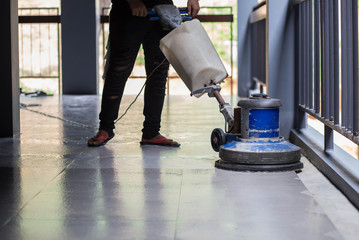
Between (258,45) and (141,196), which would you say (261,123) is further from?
(258,45)

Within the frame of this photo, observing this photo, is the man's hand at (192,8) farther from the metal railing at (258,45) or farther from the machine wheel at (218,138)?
the metal railing at (258,45)

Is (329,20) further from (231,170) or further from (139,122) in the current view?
(139,122)

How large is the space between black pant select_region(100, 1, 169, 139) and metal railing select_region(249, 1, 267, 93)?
124 inches

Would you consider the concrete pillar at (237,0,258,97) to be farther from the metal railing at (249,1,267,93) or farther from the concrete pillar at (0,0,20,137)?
the concrete pillar at (0,0,20,137)

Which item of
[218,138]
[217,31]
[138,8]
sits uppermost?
[217,31]

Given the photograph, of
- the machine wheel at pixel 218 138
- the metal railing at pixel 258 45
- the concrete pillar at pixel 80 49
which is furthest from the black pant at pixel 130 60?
the concrete pillar at pixel 80 49

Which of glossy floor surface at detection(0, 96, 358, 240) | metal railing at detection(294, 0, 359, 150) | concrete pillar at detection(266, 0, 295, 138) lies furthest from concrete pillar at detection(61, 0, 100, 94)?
metal railing at detection(294, 0, 359, 150)

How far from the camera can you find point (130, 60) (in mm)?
3729

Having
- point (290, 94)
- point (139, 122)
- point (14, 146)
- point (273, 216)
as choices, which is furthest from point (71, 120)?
point (273, 216)

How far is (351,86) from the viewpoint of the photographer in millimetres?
2725

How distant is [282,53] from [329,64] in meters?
0.94

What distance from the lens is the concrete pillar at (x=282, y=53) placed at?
406 centimetres

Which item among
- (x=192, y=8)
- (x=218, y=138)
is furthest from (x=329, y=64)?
(x=192, y=8)

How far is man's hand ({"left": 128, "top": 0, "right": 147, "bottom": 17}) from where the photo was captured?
→ 3.46 meters
